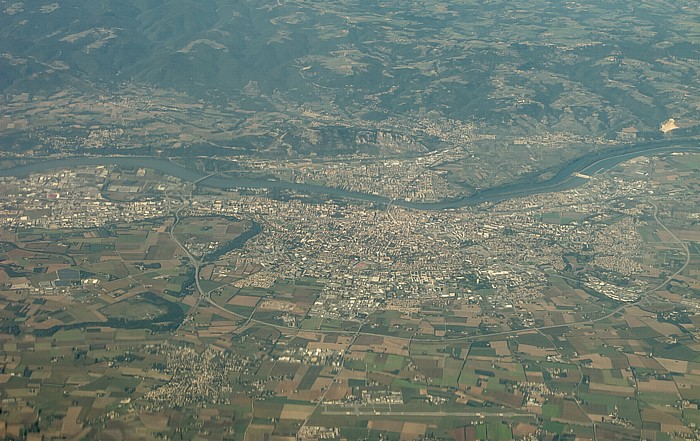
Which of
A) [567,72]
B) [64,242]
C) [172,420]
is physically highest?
[172,420]

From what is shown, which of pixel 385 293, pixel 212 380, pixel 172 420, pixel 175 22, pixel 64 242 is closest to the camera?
pixel 172 420

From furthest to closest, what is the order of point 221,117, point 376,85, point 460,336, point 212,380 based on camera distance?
point 376,85 < point 221,117 < point 460,336 < point 212,380

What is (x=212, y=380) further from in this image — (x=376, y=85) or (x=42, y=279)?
(x=376, y=85)

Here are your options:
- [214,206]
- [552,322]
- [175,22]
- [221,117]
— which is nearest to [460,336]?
[552,322]

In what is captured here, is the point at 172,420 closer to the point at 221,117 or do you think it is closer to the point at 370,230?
the point at 370,230

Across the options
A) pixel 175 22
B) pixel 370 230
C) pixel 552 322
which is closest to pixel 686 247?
pixel 552 322

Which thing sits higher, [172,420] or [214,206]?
[172,420]

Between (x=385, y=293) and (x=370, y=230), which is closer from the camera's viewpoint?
(x=385, y=293)
